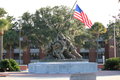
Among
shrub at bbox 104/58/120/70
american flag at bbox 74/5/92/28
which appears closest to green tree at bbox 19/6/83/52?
shrub at bbox 104/58/120/70

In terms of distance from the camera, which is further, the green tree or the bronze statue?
the green tree

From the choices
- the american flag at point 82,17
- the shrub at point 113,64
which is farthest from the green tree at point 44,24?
the american flag at point 82,17

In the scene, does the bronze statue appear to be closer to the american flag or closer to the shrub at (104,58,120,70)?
the american flag

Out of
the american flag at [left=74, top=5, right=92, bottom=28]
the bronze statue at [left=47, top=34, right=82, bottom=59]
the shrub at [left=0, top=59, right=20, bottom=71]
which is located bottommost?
the shrub at [left=0, top=59, right=20, bottom=71]

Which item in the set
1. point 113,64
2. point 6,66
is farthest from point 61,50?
point 113,64

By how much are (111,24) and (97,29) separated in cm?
426

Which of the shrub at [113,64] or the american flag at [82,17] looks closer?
the american flag at [82,17]

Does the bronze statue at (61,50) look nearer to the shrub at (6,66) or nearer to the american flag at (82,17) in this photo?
the american flag at (82,17)

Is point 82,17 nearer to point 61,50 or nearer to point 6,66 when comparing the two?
point 61,50

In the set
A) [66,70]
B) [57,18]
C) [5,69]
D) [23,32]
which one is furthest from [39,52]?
[66,70]

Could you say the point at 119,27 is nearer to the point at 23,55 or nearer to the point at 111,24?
the point at 111,24

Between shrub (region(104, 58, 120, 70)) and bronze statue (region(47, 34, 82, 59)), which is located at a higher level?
bronze statue (region(47, 34, 82, 59))

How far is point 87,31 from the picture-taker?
50.2 m

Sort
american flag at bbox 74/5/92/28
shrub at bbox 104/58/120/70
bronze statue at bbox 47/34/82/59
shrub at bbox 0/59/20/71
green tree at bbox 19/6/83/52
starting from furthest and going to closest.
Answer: green tree at bbox 19/6/83/52, shrub at bbox 104/58/120/70, shrub at bbox 0/59/20/71, american flag at bbox 74/5/92/28, bronze statue at bbox 47/34/82/59
